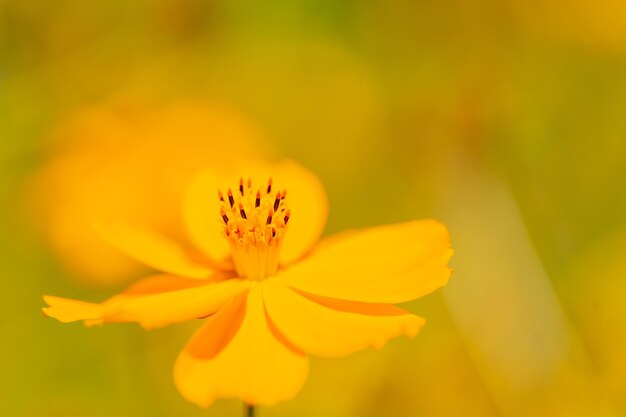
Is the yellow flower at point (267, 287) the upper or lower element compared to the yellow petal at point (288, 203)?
lower

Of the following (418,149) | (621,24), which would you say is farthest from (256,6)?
(621,24)

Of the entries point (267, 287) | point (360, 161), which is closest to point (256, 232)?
point (267, 287)

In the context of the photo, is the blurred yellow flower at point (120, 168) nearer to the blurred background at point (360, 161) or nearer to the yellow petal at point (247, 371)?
the blurred background at point (360, 161)

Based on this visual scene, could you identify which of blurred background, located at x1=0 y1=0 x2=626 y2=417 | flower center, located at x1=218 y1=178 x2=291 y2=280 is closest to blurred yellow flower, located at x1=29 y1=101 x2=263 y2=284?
blurred background, located at x1=0 y1=0 x2=626 y2=417

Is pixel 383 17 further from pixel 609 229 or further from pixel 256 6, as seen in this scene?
pixel 609 229

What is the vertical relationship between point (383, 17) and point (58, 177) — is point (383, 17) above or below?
above

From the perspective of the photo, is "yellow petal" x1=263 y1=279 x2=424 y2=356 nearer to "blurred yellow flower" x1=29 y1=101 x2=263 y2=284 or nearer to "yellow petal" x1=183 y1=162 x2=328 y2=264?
"yellow petal" x1=183 y1=162 x2=328 y2=264

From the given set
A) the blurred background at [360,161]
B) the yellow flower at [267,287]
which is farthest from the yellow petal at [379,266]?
the blurred background at [360,161]
